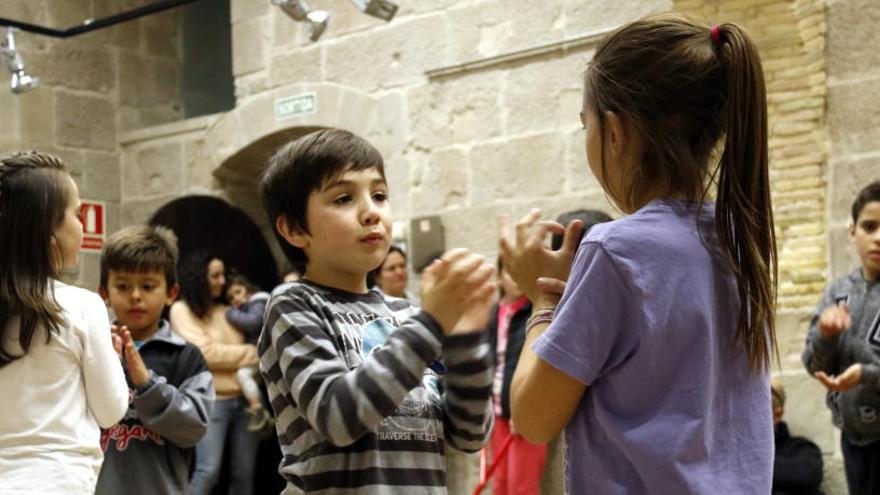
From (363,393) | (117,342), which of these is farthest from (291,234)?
(117,342)

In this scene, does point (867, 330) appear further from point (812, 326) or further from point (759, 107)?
point (759, 107)

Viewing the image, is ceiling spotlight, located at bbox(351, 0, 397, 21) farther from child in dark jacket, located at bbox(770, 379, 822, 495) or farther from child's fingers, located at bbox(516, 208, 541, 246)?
child's fingers, located at bbox(516, 208, 541, 246)

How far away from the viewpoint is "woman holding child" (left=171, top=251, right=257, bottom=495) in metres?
5.72

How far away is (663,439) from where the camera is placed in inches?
59.2

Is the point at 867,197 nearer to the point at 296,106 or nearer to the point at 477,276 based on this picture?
the point at 477,276

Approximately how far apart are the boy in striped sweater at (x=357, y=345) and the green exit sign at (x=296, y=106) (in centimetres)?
451

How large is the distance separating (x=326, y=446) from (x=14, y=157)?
4.41 feet

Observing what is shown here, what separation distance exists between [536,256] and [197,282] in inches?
187

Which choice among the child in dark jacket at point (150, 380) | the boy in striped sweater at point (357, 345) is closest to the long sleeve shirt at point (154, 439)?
the child in dark jacket at point (150, 380)

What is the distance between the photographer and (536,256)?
1.71 metres

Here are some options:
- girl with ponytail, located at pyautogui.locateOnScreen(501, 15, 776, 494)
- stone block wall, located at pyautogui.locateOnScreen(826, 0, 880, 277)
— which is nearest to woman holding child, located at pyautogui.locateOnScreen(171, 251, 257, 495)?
stone block wall, located at pyautogui.locateOnScreen(826, 0, 880, 277)

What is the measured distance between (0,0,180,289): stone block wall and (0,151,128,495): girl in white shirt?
4.74 metres

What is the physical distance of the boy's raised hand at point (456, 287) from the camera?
1670 mm

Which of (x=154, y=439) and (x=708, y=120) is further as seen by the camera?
(x=154, y=439)
